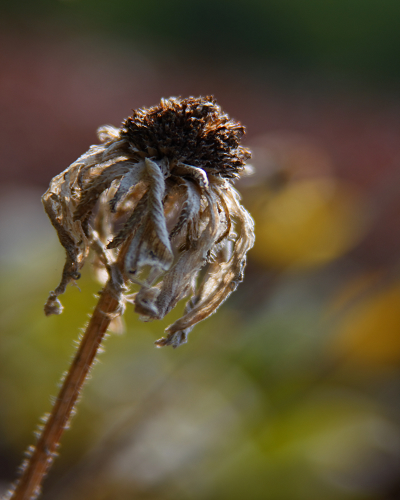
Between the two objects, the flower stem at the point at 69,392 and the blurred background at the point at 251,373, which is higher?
the flower stem at the point at 69,392

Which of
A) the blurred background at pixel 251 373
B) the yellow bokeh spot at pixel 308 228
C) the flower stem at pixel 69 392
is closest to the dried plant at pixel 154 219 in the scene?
the flower stem at pixel 69 392

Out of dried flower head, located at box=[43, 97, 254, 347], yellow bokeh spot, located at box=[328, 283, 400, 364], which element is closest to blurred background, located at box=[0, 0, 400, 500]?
yellow bokeh spot, located at box=[328, 283, 400, 364]

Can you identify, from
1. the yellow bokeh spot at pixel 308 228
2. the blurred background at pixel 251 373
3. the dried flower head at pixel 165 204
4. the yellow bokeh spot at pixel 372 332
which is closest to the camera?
the dried flower head at pixel 165 204

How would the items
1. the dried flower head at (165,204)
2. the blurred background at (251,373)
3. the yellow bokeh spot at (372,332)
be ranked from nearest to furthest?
the dried flower head at (165,204) → the blurred background at (251,373) → the yellow bokeh spot at (372,332)

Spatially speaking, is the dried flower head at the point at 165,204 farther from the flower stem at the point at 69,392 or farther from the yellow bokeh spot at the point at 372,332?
the yellow bokeh spot at the point at 372,332

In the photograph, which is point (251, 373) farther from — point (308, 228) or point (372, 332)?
point (308, 228)

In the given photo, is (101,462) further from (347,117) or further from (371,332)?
(347,117)

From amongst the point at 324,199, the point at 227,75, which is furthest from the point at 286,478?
the point at 227,75

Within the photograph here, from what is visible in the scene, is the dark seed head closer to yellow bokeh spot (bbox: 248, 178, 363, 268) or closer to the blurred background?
the blurred background
